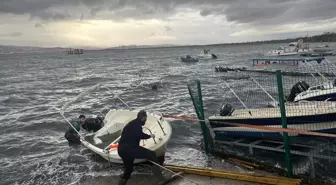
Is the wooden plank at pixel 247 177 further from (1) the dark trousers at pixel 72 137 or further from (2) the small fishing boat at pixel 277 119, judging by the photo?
(1) the dark trousers at pixel 72 137

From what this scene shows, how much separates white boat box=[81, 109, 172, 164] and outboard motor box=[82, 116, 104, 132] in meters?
0.30

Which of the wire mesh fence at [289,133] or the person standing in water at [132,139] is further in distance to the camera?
the wire mesh fence at [289,133]

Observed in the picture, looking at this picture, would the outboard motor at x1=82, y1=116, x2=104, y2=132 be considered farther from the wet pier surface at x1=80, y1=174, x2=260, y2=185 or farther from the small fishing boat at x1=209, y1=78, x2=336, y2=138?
the small fishing boat at x1=209, y1=78, x2=336, y2=138

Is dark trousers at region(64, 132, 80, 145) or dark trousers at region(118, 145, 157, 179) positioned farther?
dark trousers at region(64, 132, 80, 145)

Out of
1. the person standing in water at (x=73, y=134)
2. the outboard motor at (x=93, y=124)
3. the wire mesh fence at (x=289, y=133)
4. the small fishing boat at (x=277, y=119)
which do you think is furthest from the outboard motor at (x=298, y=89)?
the person standing in water at (x=73, y=134)

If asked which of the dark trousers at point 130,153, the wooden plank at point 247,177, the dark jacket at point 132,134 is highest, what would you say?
the dark jacket at point 132,134

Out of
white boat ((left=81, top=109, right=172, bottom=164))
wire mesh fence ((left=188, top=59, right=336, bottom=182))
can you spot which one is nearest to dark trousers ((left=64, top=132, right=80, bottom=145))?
white boat ((left=81, top=109, right=172, bottom=164))

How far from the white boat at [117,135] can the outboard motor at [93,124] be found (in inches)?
11.8

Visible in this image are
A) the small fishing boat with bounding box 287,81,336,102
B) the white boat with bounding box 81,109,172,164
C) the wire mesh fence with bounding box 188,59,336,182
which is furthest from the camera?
the small fishing boat with bounding box 287,81,336,102

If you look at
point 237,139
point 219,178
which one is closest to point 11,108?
point 237,139

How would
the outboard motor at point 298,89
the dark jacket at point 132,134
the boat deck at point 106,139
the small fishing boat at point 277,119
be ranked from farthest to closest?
the outboard motor at point 298,89 → the boat deck at point 106,139 → the small fishing boat at point 277,119 → the dark jacket at point 132,134

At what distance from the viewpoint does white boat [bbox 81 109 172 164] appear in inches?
368

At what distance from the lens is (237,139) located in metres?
11.6

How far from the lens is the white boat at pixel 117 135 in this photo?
9336 millimetres
